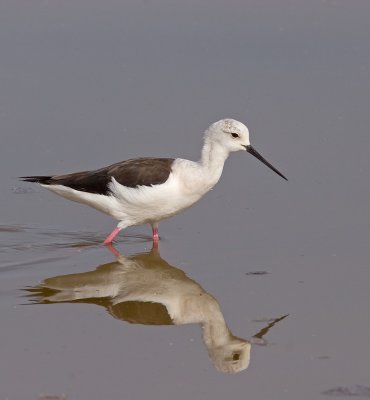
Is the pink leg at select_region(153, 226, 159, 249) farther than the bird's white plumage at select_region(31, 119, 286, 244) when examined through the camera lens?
Yes

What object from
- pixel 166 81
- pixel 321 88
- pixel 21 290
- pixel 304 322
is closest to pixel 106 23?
pixel 166 81

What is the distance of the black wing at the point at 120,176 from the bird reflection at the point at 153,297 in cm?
69

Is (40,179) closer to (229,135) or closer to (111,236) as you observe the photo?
(111,236)

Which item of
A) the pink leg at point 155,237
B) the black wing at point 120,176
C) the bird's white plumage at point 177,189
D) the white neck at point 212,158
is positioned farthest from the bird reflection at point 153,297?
the white neck at point 212,158

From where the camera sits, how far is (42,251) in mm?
9875

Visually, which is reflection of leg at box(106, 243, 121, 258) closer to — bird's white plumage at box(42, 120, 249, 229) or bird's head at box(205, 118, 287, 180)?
bird's white plumage at box(42, 120, 249, 229)

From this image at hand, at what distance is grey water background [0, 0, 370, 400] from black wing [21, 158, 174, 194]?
0.41m

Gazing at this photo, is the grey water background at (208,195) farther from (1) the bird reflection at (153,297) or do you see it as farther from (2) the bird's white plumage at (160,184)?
(2) the bird's white plumage at (160,184)

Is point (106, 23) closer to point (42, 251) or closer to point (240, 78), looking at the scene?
point (240, 78)

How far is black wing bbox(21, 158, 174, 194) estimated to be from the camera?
10023 millimetres

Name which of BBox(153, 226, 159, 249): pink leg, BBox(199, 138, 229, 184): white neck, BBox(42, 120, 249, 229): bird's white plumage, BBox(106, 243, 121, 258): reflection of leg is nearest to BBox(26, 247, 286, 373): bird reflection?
BBox(106, 243, 121, 258): reflection of leg

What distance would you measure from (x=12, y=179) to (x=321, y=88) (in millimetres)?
4439

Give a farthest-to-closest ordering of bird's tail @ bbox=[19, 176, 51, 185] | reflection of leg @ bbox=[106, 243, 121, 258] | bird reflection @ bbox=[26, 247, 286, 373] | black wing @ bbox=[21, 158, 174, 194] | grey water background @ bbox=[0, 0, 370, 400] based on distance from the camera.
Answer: bird's tail @ bbox=[19, 176, 51, 185]
black wing @ bbox=[21, 158, 174, 194]
reflection of leg @ bbox=[106, 243, 121, 258]
bird reflection @ bbox=[26, 247, 286, 373]
grey water background @ bbox=[0, 0, 370, 400]

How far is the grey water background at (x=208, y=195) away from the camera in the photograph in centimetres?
714
